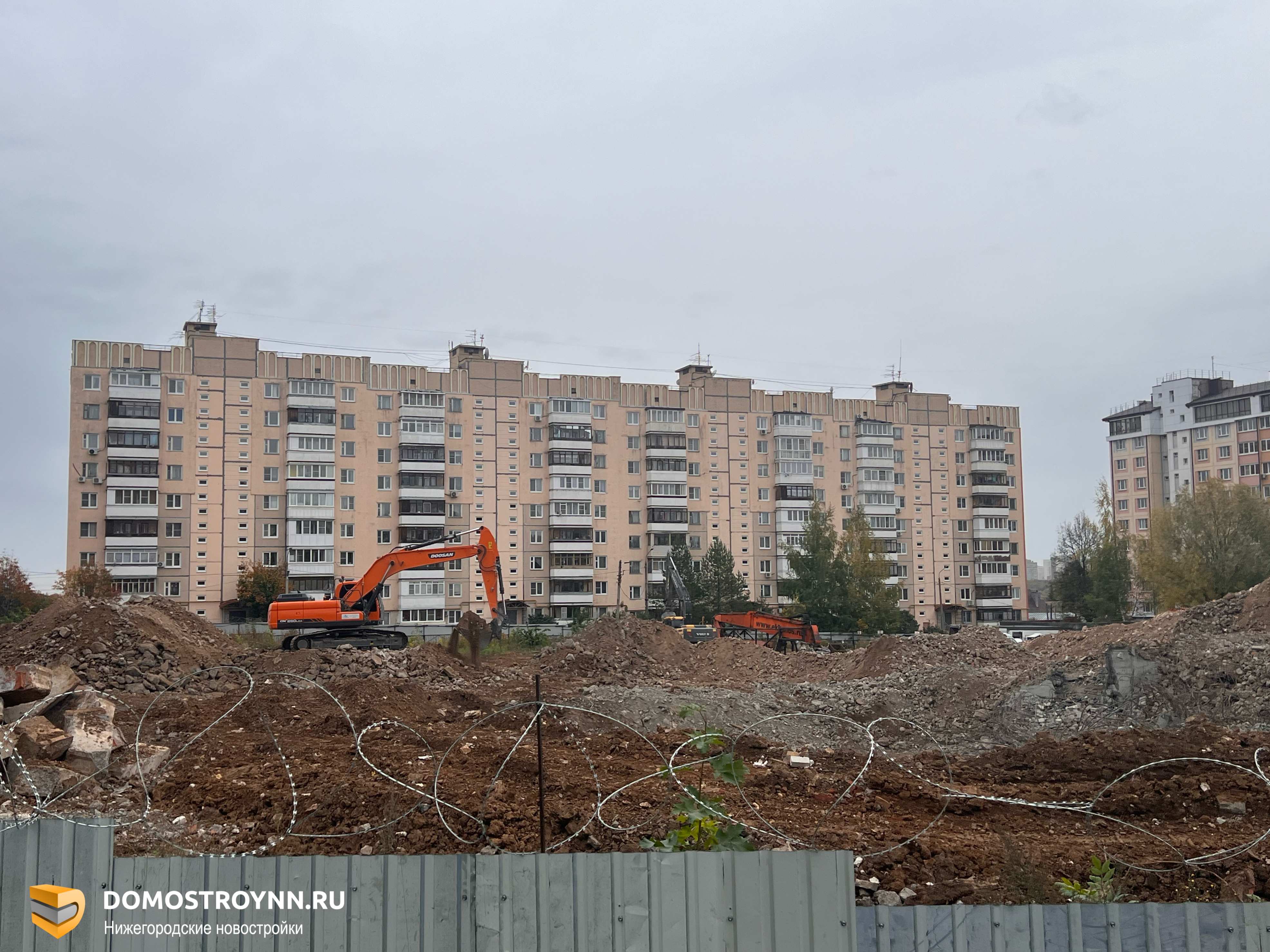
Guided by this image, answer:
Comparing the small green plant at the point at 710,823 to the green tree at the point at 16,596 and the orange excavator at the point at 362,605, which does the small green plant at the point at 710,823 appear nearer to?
the orange excavator at the point at 362,605

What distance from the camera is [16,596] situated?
205ft

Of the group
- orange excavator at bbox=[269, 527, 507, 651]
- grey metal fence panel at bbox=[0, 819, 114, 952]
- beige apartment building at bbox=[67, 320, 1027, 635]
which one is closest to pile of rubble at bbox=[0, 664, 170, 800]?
grey metal fence panel at bbox=[0, 819, 114, 952]

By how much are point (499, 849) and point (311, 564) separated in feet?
181

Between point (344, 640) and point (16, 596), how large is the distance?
3901 cm

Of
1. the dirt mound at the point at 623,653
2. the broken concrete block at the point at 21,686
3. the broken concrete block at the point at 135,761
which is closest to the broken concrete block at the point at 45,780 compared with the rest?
the broken concrete block at the point at 135,761

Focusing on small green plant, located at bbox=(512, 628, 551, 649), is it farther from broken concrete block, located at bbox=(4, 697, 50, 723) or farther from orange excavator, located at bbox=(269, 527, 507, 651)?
broken concrete block, located at bbox=(4, 697, 50, 723)

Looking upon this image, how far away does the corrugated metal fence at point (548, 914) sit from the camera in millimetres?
4953

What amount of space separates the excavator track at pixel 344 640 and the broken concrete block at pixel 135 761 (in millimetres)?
19041

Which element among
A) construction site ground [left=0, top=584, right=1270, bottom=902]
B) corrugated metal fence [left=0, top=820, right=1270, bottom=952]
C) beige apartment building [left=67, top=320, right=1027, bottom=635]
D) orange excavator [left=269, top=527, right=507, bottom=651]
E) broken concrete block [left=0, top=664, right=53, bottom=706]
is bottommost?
construction site ground [left=0, top=584, right=1270, bottom=902]

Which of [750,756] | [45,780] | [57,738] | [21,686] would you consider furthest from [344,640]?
[45,780]

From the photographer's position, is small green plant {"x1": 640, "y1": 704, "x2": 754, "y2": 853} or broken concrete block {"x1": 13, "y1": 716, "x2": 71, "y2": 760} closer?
small green plant {"x1": 640, "y1": 704, "x2": 754, "y2": 853}

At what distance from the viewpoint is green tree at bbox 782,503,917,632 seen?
6488 cm

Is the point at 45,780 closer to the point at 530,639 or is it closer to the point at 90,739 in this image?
the point at 90,739

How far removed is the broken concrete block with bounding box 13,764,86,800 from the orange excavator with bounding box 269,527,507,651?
19890mm
